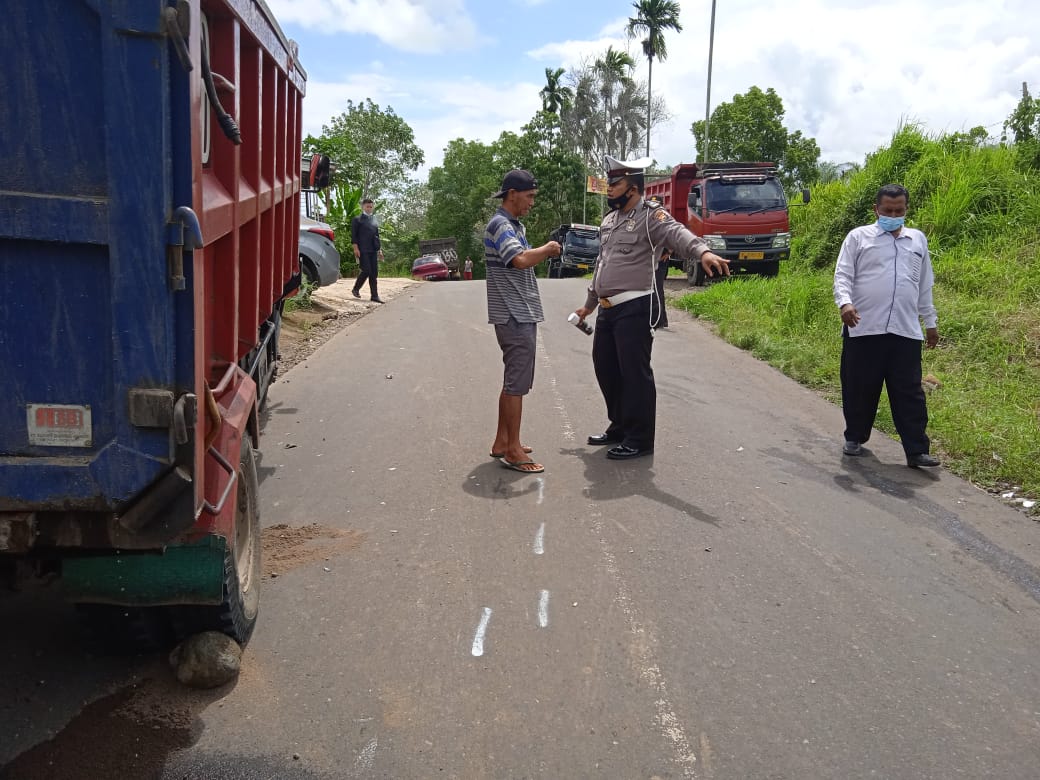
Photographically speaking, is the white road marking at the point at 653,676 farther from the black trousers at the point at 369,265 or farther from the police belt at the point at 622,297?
the black trousers at the point at 369,265

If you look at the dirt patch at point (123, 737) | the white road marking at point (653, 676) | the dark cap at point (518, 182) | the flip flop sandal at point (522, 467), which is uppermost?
the dark cap at point (518, 182)

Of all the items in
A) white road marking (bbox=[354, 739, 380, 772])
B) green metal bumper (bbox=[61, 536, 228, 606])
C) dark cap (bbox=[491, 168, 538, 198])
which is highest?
dark cap (bbox=[491, 168, 538, 198])

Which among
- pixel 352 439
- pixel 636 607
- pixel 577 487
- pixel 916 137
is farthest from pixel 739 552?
pixel 916 137

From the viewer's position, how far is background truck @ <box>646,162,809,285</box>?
18.5m

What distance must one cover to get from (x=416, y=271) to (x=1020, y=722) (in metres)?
33.5

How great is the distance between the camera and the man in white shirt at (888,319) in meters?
6.41

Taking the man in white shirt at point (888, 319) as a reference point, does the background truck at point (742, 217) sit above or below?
above

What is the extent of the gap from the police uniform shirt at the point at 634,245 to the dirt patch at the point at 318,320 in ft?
14.8

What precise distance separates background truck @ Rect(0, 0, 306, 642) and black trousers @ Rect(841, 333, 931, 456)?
197 inches

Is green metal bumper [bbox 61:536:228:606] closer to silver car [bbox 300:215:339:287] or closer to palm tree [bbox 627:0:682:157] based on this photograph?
silver car [bbox 300:215:339:287]

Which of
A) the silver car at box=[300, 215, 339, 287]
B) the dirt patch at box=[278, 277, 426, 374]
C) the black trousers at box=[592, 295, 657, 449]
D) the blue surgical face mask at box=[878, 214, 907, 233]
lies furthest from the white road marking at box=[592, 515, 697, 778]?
the silver car at box=[300, 215, 339, 287]

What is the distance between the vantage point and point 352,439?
6930mm

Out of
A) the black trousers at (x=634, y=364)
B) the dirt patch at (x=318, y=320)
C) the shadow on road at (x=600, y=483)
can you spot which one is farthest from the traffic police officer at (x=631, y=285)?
the dirt patch at (x=318, y=320)

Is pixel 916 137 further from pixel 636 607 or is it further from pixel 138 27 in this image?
pixel 138 27
